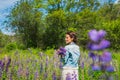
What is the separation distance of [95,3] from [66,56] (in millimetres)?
40631

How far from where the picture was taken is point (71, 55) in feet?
22.3

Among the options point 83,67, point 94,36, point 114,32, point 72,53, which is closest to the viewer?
point 94,36

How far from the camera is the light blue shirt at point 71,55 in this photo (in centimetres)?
669

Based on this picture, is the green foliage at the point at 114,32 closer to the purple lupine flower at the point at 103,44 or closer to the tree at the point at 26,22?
the tree at the point at 26,22

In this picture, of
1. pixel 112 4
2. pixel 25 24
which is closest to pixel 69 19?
pixel 25 24

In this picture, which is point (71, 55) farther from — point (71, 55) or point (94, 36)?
point (94, 36)

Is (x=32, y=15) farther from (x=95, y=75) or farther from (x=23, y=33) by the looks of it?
(x=95, y=75)

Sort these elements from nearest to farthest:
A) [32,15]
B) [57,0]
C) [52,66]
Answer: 1. [52,66]
2. [32,15]
3. [57,0]

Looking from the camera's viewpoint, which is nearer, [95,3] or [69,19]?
[69,19]

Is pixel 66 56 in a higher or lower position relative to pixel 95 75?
higher

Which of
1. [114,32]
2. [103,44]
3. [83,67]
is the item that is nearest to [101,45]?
[103,44]

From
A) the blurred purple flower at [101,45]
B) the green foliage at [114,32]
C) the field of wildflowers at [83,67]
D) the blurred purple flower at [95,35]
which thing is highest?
the blurred purple flower at [95,35]

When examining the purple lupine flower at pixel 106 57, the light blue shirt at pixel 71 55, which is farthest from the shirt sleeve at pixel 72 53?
the purple lupine flower at pixel 106 57

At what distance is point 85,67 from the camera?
32.6 feet
